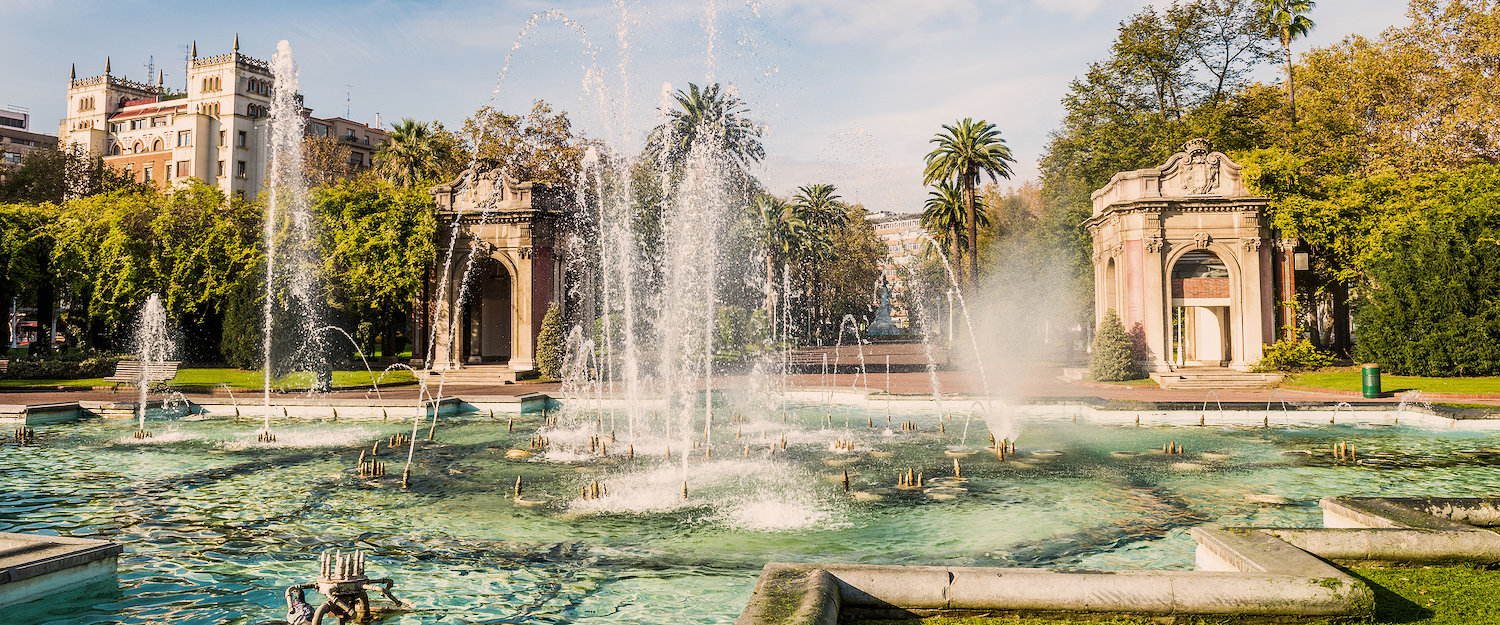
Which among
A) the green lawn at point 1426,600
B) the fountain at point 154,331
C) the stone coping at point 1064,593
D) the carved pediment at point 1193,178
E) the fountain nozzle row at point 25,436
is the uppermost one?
the carved pediment at point 1193,178

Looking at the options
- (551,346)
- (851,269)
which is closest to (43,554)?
(551,346)

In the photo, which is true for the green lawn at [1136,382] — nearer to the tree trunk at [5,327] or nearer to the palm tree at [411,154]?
the palm tree at [411,154]

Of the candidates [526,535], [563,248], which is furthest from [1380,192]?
[526,535]

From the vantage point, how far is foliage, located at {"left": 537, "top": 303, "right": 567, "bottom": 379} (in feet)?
107

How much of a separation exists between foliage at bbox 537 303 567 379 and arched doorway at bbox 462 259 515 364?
18.4 ft

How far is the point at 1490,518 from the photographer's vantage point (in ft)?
25.3

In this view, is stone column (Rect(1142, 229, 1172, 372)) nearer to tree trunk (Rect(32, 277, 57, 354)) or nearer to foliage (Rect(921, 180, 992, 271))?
foliage (Rect(921, 180, 992, 271))

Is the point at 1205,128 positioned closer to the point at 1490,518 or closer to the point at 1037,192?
the point at 1490,518

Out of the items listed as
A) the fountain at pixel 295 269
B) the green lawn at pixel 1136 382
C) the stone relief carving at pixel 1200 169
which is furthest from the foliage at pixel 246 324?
the stone relief carving at pixel 1200 169

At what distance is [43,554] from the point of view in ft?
23.2

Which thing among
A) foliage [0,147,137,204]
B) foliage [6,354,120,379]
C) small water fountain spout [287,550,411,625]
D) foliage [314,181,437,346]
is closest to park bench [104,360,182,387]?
foliage [6,354,120,379]

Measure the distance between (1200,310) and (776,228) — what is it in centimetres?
3696

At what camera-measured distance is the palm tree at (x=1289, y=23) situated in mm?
39969

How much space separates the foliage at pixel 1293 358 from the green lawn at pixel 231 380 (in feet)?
105
